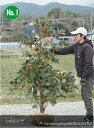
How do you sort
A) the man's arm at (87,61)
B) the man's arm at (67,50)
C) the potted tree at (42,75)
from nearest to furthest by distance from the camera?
the potted tree at (42,75)
the man's arm at (87,61)
the man's arm at (67,50)

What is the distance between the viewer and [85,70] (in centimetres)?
598

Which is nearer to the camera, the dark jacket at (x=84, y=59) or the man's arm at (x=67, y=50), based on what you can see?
the dark jacket at (x=84, y=59)

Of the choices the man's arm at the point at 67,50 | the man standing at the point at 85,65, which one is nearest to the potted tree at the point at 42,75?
the man standing at the point at 85,65

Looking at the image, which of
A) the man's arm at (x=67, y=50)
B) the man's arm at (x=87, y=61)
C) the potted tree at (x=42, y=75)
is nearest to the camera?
the potted tree at (x=42, y=75)

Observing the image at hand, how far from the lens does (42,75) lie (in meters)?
5.84

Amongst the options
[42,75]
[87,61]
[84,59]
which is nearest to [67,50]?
[84,59]

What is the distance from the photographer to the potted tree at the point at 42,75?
19.2 feet

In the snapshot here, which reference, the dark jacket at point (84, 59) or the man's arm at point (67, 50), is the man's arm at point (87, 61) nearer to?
the dark jacket at point (84, 59)

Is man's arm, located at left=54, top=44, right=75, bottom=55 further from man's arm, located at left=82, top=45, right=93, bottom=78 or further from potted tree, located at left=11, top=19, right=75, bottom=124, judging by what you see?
man's arm, located at left=82, top=45, right=93, bottom=78

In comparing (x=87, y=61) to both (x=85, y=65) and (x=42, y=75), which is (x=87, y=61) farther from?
(x=42, y=75)

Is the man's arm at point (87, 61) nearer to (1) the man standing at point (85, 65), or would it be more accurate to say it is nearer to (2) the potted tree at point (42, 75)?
(1) the man standing at point (85, 65)

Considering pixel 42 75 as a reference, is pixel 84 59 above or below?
above

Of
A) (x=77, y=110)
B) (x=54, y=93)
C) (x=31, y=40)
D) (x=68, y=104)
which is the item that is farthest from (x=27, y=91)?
(x=68, y=104)

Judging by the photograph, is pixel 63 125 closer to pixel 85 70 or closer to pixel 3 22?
→ pixel 85 70
